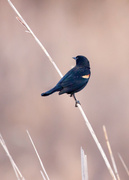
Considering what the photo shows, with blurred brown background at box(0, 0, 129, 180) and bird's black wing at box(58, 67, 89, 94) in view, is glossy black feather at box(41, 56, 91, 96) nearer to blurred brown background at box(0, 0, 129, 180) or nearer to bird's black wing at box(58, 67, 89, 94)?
bird's black wing at box(58, 67, 89, 94)

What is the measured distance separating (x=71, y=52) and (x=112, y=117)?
1.46m

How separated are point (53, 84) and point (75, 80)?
4003 mm

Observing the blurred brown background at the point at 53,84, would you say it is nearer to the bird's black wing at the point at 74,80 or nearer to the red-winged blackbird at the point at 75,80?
the red-winged blackbird at the point at 75,80

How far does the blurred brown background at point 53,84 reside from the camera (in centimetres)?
760

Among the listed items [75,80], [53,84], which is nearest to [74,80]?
[75,80]

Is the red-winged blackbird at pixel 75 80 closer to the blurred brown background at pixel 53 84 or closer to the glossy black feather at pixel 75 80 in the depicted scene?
the glossy black feather at pixel 75 80

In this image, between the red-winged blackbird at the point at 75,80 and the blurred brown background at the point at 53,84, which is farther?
the blurred brown background at the point at 53,84

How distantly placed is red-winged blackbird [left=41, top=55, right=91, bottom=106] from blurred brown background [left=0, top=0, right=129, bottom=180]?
3.51m

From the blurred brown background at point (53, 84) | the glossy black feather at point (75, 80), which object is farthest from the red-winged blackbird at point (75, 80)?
the blurred brown background at point (53, 84)

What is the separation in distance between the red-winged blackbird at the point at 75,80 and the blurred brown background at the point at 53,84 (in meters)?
3.51

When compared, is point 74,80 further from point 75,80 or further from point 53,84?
point 53,84

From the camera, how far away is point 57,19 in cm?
793

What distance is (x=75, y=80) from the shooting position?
12.2 ft

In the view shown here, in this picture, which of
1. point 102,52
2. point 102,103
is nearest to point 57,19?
point 102,52
